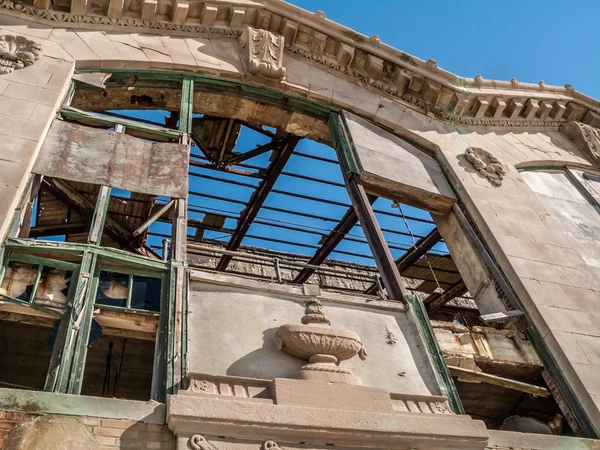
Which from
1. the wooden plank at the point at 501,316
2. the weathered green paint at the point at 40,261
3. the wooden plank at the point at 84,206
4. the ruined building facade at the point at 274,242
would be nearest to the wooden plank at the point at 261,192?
the ruined building facade at the point at 274,242

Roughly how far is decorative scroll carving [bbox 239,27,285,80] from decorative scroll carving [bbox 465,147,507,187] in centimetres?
457

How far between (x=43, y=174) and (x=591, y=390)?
27.4 feet

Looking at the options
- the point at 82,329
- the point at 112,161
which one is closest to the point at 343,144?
the point at 112,161

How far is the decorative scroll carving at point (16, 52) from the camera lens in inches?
359

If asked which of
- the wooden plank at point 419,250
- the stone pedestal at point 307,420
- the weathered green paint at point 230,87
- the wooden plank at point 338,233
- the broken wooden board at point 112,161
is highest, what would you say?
the weathered green paint at point 230,87

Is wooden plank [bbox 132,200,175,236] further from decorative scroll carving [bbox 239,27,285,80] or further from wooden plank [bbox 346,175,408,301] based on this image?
decorative scroll carving [bbox 239,27,285,80]

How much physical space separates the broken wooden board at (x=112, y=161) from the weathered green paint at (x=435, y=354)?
3952 mm

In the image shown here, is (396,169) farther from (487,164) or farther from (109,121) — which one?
(109,121)

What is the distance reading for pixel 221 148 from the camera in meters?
12.9

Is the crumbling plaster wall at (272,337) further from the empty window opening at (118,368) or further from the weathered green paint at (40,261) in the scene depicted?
the empty window opening at (118,368)

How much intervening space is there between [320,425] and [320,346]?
1.27 meters

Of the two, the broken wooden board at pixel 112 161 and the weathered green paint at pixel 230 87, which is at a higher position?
the weathered green paint at pixel 230 87

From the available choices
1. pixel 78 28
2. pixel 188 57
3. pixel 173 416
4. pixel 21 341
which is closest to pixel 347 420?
pixel 173 416

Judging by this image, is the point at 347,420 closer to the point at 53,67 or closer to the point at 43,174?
the point at 43,174
